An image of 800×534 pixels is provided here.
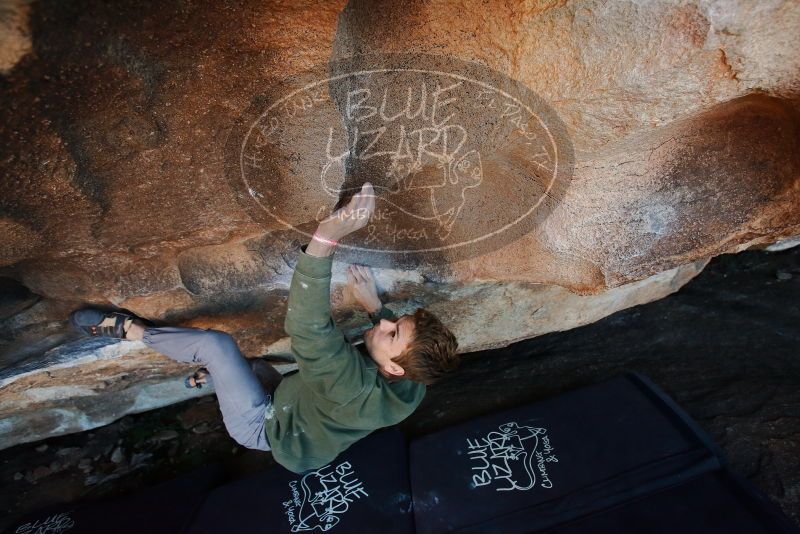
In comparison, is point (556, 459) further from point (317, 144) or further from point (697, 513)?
point (317, 144)

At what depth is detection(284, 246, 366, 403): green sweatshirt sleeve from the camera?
112cm

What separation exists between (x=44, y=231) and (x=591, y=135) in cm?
126

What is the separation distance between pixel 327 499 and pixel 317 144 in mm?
1220

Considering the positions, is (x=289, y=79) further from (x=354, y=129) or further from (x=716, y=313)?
(x=716, y=313)

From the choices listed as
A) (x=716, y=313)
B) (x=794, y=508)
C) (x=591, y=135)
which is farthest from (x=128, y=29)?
(x=716, y=313)

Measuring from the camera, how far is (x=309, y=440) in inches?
56.9

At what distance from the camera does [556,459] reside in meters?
1.58

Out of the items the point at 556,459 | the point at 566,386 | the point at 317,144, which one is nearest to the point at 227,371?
the point at 317,144

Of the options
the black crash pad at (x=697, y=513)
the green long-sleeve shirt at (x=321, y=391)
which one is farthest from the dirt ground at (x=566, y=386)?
the green long-sleeve shirt at (x=321, y=391)

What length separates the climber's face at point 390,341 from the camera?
1.29m

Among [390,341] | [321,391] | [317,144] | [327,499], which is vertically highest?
[317,144]

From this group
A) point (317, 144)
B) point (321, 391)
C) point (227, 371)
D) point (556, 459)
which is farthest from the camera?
point (556, 459)

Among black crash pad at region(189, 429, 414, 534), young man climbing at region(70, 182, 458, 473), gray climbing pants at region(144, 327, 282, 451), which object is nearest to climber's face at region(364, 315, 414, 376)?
young man climbing at region(70, 182, 458, 473)

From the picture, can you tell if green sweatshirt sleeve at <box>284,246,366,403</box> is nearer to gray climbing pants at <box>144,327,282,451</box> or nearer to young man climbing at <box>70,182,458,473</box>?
young man climbing at <box>70,182,458,473</box>
